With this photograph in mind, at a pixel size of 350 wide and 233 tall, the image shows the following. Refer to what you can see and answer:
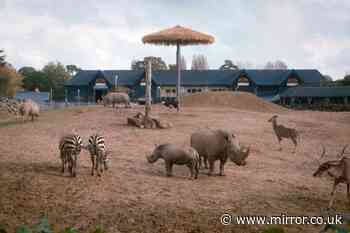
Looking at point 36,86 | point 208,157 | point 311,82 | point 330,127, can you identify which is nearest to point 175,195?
point 208,157

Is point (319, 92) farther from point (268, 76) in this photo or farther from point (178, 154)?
point (178, 154)

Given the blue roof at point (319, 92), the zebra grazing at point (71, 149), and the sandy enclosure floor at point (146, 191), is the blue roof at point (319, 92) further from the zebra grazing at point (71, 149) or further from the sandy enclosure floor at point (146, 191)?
the zebra grazing at point (71, 149)

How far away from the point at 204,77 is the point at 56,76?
25.3 metres

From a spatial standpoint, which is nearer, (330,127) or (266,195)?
(266,195)

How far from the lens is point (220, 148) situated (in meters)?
11.7

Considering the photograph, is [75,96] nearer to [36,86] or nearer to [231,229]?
[36,86]

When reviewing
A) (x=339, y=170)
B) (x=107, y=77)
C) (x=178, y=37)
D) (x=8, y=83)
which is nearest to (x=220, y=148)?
(x=339, y=170)

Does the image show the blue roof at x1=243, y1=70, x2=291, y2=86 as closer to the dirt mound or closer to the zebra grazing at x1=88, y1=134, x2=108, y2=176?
the dirt mound

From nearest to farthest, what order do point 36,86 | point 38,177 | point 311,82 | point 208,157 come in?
point 38,177
point 208,157
point 311,82
point 36,86

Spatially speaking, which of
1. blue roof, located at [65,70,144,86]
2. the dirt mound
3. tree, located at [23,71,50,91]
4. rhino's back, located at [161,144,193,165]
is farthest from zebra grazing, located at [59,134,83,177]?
tree, located at [23,71,50,91]

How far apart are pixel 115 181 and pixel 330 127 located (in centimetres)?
1552

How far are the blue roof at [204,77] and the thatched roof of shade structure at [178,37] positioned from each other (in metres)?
23.0

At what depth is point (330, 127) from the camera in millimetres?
23078

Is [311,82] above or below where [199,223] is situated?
above
